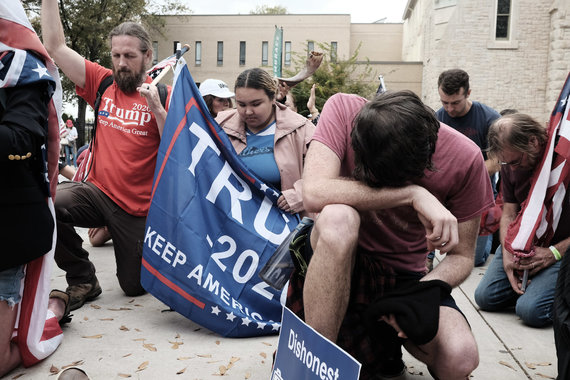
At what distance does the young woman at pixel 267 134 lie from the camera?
144 inches

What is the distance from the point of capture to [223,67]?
4647 cm

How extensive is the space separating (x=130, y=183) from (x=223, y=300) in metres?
→ 1.31

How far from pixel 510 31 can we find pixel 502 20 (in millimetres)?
746

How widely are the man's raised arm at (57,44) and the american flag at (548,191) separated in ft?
10.8

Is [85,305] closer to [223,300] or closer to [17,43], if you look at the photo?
[223,300]

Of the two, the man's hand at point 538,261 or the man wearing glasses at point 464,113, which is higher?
the man wearing glasses at point 464,113

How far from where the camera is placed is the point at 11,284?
258 cm

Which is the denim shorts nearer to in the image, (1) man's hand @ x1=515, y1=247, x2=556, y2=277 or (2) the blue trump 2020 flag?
(2) the blue trump 2020 flag

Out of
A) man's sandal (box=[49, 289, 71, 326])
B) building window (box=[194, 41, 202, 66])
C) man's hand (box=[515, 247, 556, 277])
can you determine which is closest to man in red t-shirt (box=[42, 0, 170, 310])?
man's sandal (box=[49, 289, 71, 326])

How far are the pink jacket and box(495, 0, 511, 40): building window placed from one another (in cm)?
2348

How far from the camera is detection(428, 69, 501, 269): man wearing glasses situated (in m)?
Answer: 5.18

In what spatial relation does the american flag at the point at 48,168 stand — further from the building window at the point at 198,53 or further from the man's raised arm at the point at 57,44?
the building window at the point at 198,53

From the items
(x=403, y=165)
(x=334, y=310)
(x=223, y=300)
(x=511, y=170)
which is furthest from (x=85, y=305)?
(x=511, y=170)

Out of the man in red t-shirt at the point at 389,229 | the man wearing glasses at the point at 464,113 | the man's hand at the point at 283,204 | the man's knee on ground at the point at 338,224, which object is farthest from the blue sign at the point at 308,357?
the man wearing glasses at the point at 464,113
